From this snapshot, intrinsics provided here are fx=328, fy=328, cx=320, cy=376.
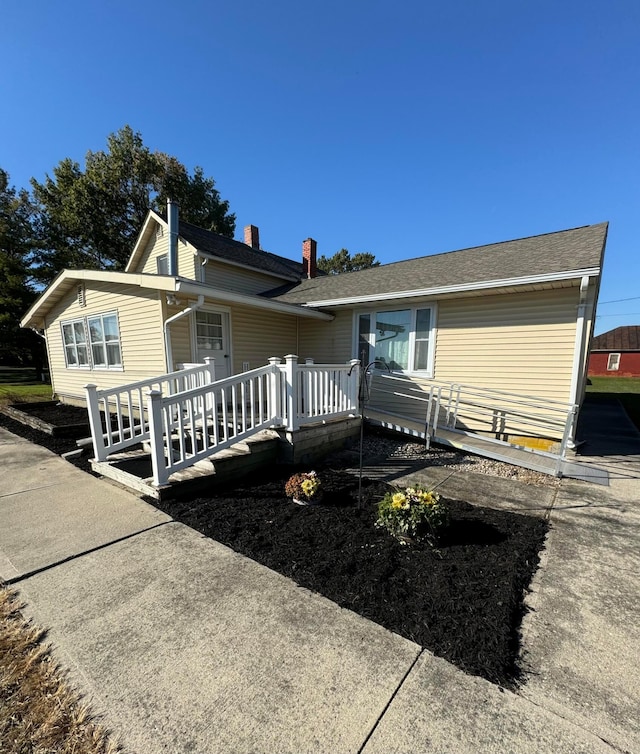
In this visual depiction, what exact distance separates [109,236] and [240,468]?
2249 centimetres

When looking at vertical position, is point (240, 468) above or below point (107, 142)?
below

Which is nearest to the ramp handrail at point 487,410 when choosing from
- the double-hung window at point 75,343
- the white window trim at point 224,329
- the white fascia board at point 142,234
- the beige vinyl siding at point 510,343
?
the beige vinyl siding at point 510,343

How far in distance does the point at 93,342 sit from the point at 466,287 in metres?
9.36

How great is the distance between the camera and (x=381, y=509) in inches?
121

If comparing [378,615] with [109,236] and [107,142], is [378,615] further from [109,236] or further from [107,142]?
[107,142]

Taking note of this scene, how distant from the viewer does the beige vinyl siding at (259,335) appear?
7.93m

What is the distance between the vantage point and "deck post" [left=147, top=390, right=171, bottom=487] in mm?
3762

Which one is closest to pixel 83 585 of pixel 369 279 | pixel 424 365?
pixel 424 365

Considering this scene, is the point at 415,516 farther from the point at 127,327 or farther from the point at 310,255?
the point at 310,255

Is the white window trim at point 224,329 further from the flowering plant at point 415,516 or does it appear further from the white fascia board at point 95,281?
the flowering plant at point 415,516

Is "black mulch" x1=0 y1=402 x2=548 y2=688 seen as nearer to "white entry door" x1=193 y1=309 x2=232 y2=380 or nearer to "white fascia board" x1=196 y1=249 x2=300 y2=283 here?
"white entry door" x1=193 y1=309 x2=232 y2=380

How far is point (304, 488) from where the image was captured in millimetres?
3744

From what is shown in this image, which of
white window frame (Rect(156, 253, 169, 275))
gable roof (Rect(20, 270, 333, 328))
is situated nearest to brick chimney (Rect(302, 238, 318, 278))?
white window frame (Rect(156, 253, 169, 275))

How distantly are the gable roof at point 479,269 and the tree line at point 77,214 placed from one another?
55.9 feet
